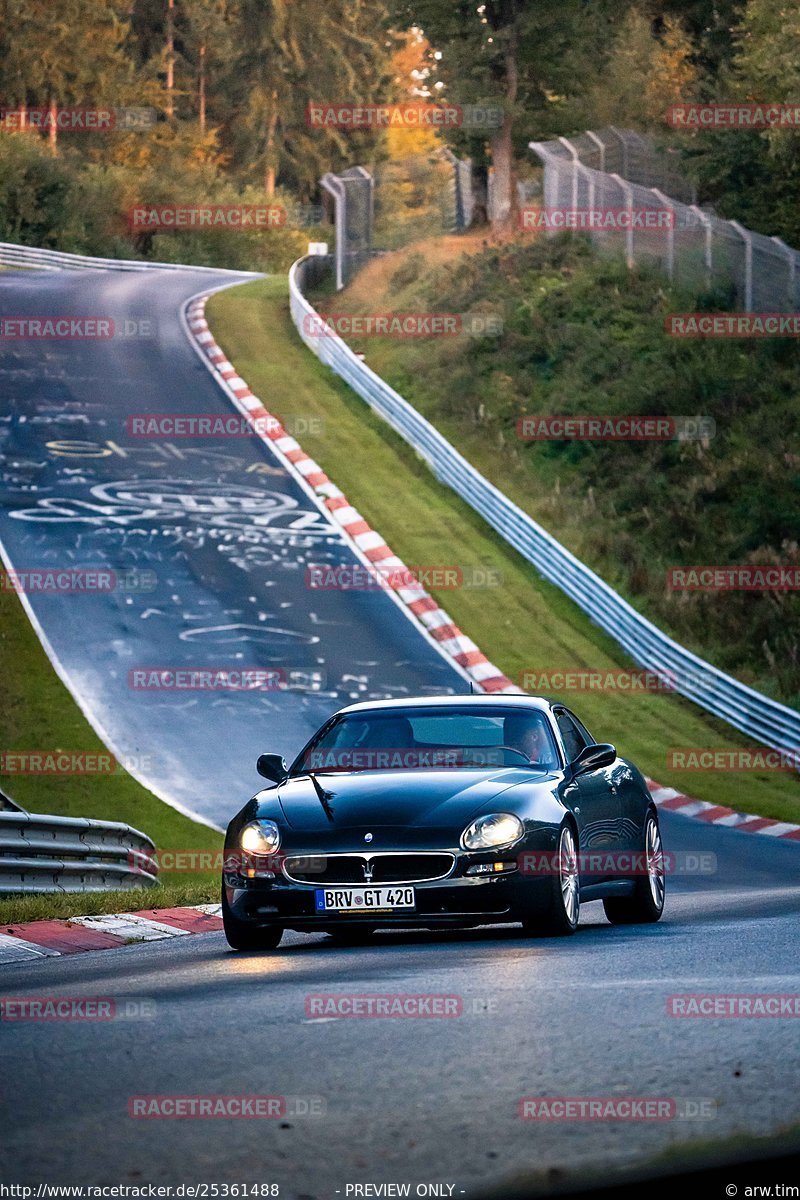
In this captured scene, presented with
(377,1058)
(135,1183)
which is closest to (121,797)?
(377,1058)

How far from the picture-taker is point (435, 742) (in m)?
11.2

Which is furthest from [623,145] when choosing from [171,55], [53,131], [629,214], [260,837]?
[171,55]

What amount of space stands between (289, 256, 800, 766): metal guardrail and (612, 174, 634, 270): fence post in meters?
6.54

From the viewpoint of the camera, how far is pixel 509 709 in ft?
37.5

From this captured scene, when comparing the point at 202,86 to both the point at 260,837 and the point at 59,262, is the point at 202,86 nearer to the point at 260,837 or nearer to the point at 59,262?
the point at 59,262

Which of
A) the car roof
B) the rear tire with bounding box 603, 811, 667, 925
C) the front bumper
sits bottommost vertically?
the rear tire with bounding box 603, 811, 667, 925

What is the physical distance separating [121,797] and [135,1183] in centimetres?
1579

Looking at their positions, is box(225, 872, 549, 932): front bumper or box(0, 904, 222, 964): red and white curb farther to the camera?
box(0, 904, 222, 964): red and white curb

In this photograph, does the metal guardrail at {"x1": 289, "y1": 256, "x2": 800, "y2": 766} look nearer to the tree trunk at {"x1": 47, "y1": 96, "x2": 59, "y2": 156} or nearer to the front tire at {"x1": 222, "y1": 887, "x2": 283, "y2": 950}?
the front tire at {"x1": 222, "y1": 887, "x2": 283, "y2": 950}

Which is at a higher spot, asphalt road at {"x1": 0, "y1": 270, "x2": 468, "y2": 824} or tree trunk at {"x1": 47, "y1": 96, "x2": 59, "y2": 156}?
tree trunk at {"x1": 47, "y1": 96, "x2": 59, "y2": 156}

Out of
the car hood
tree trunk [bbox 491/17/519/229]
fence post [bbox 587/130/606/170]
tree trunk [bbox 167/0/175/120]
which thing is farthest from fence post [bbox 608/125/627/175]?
tree trunk [bbox 167/0/175/120]

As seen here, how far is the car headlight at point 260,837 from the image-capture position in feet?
33.6

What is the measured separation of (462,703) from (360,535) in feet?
65.9

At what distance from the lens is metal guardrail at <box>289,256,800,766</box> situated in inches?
976
